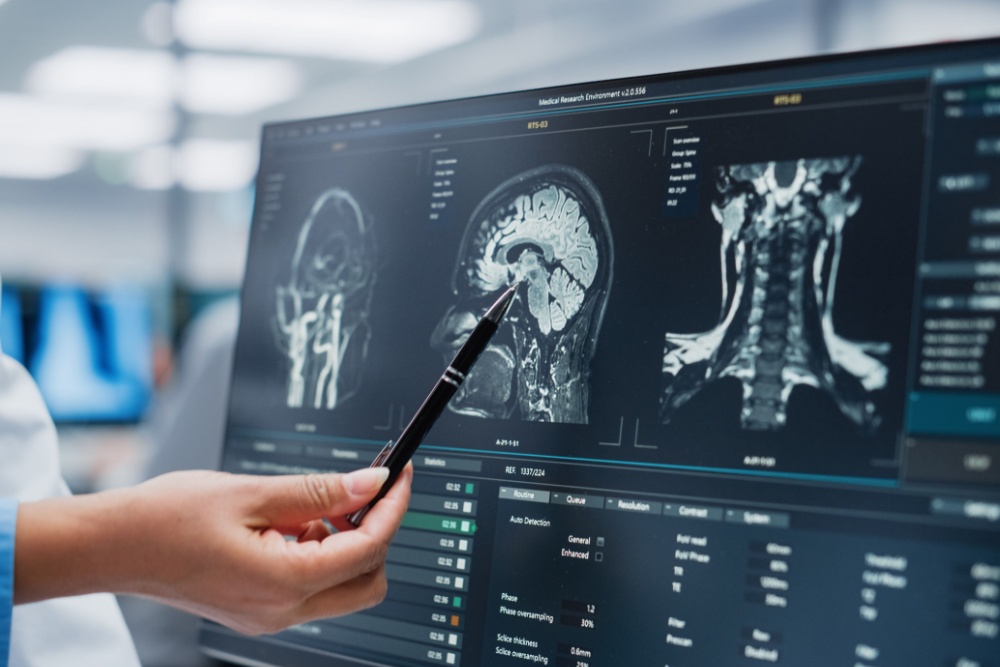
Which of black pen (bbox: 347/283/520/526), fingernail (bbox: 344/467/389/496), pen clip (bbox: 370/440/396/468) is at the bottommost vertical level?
fingernail (bbox: 344/467/389/496)

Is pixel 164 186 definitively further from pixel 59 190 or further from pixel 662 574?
pixel 662 574

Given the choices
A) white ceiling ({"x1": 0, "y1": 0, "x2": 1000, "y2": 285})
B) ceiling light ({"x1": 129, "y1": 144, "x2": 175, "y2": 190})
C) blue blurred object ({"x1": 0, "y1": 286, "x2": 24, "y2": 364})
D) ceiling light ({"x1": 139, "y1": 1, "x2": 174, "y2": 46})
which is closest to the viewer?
white ceiling ({"x1": 0, "y1": 0, "x2": 1000, "y2": 285})

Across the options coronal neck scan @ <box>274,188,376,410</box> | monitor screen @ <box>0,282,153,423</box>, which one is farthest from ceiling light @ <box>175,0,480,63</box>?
coronal neck scan @ <box>274,188,376,410</box>

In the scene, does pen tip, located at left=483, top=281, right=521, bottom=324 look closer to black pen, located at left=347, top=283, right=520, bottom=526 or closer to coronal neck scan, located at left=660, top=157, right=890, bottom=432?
black pen, located at left=347, top=283, right=520, bottom=526

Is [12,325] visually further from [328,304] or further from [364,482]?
[364,482]

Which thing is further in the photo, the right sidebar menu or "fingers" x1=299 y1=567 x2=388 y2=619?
"fingers" x1=299 y1=567 x2=388 y2=619

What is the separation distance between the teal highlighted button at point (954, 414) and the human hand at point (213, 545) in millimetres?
324

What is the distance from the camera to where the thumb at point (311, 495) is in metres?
0.53

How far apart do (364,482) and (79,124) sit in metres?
3.98

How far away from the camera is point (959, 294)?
46 cm

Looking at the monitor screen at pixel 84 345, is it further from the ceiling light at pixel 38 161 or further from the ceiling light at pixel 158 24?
the ceiling light at pixel 38 161

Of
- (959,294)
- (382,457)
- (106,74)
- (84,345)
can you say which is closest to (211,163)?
(106,74)

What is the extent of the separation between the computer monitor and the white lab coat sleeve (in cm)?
8

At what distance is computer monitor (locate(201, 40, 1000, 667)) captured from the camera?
459mm
